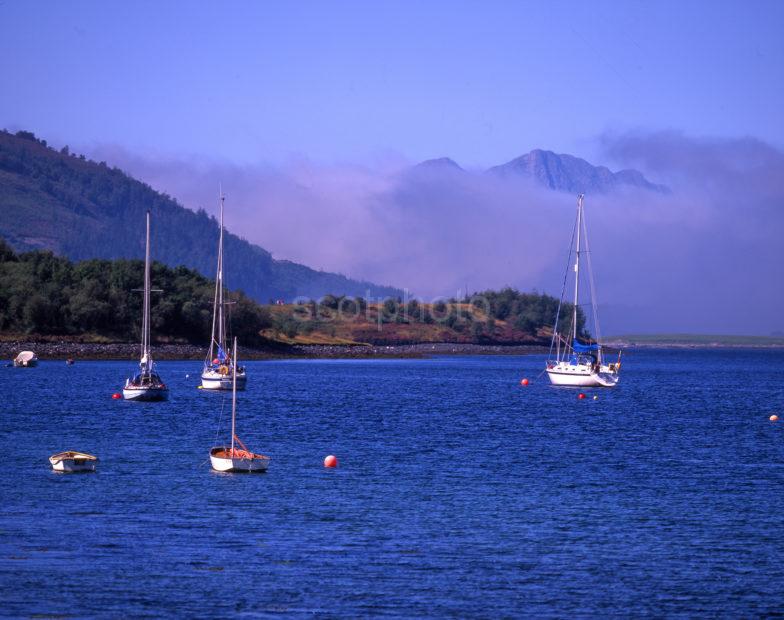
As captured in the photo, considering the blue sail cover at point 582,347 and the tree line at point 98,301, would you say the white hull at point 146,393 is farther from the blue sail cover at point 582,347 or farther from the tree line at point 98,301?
the tree line at point 98,301

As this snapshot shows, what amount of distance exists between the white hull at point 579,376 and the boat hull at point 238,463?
2715 inches

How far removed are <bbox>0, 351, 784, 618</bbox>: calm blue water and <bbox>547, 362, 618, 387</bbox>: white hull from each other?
1401 inches

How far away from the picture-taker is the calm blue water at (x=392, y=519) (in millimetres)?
26703

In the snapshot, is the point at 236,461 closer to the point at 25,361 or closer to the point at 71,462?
the point at 71,462

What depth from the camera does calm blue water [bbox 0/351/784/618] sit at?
1051 inches

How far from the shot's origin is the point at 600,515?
124 ft

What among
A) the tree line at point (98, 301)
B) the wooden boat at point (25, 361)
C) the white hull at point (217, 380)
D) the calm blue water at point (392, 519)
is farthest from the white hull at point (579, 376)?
the wooden boat at point (25, 361)

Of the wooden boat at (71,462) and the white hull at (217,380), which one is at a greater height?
the white hull at (217,380)

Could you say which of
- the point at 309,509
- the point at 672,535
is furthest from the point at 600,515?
the point at 309,509

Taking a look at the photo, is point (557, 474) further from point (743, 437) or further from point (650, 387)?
point (650, 387)

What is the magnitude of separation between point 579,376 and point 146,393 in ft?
155

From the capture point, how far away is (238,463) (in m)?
45.2

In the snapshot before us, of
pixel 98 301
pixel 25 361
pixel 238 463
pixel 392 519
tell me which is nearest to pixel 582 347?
pixel 25 361

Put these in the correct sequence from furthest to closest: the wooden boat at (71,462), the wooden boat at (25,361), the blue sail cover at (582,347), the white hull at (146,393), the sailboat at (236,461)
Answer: the wooden boat at (25,361) < the blue sail cover at (582,347) < the white hull at (146,393) < the sailboat at (236,461) < the wooden boat at (71,462)
